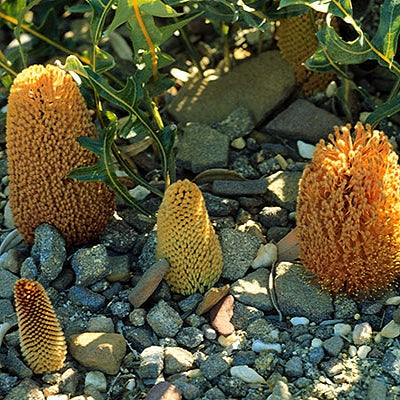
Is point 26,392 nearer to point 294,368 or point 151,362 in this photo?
point 151,362

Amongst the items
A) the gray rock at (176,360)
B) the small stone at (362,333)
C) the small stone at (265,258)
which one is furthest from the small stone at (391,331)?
the gray rock at (176,360)

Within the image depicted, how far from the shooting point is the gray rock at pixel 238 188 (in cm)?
348

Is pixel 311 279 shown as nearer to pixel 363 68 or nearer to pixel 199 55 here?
pixel 363 68

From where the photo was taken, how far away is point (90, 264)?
312 cm

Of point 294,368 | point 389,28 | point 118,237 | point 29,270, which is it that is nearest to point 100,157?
point 118,237

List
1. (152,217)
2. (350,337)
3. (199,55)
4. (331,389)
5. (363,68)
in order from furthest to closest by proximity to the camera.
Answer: (199,55)
(363,68)
(152,217)
(350,337)
(331,389)

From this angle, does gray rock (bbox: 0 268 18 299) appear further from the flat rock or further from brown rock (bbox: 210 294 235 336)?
the flat rock

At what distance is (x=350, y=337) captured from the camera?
9.58ft

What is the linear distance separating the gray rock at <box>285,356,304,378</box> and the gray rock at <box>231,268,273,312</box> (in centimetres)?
30

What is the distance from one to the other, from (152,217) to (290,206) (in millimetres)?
533

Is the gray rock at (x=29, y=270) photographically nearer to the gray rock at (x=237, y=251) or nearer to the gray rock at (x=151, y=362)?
the gray rock at (x=151, y=362)

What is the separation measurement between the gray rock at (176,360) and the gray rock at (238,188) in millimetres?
801

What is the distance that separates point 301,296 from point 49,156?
99 cm

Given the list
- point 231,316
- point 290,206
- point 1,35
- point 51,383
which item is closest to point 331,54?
point 290,206
